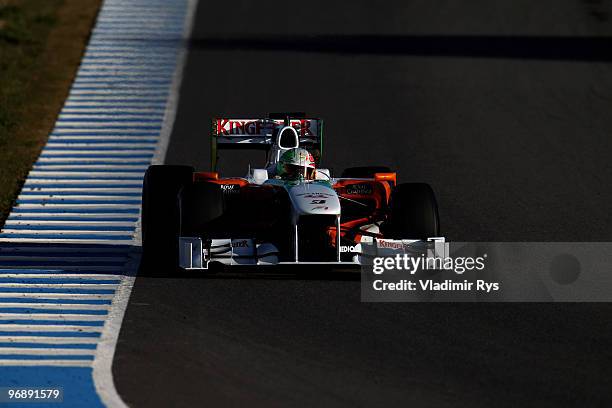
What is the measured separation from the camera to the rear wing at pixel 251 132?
18328mm

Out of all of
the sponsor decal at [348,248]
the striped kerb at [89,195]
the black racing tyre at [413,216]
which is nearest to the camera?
the striped kerb at [89,195]

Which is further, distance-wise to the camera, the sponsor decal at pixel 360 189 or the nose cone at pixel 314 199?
the sponsor decal at pixel 360 189

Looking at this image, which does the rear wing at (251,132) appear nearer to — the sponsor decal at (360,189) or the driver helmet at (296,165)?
the driver helmet at (296,165)

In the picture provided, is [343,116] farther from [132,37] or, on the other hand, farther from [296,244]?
[296,244]

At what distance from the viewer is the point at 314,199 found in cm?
1538

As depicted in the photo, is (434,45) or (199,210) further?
(434,45)

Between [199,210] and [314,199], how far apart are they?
1284 millimetres

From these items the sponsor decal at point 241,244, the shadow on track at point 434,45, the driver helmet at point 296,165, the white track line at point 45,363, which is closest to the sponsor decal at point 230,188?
the driver helmet at point 296,165

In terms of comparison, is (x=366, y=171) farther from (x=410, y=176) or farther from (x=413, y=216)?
(x=410, y=176)

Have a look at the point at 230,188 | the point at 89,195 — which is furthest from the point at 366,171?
the point at 89,195

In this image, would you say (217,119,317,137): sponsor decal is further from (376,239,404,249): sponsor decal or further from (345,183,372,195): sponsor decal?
(376,239,404,249): sponsor decal

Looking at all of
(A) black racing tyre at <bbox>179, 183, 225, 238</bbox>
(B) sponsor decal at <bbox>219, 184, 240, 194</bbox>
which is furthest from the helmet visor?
(A) black racing tyre at <bbox>179, 183, 225, 238</bbox>

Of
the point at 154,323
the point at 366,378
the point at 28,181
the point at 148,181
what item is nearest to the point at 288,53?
the point at 28,181

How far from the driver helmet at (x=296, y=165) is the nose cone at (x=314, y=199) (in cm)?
64
